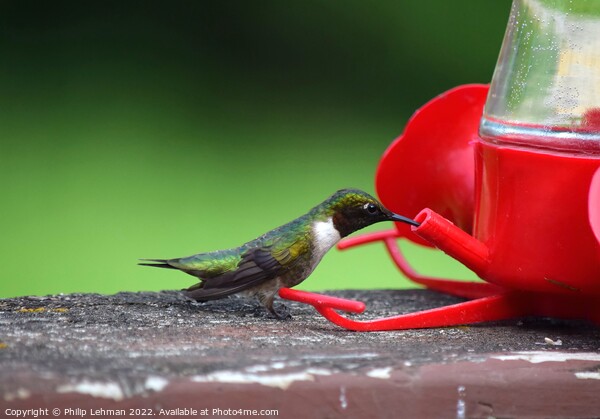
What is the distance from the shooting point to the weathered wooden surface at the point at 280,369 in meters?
1.25

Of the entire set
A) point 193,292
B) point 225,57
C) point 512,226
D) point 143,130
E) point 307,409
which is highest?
point 225,57

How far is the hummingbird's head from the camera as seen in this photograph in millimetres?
1899

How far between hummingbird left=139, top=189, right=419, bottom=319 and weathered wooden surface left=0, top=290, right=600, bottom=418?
168mm

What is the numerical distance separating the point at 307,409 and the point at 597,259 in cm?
57

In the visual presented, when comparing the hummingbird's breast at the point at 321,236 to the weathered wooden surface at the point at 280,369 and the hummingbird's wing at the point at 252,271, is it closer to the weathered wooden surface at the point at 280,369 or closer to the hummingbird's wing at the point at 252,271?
the hummingbird's wing at the point at 252,271

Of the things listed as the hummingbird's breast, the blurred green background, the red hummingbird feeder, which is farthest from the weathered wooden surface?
the blurred green background

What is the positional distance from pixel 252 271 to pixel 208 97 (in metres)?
3.70

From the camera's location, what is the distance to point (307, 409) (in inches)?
51.4

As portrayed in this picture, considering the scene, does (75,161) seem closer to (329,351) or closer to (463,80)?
(463,80)

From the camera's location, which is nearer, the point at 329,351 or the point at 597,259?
the point at 329,351

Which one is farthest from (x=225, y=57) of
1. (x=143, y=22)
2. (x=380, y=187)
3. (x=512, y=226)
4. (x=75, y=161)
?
(x=512, y=226)

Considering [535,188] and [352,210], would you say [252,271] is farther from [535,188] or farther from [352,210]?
[535,188]

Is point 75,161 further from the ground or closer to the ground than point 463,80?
closer to the ground

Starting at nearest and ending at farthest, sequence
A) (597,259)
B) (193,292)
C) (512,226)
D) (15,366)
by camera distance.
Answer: (15,366)
(597,259)
(512,226)
(193,292)
